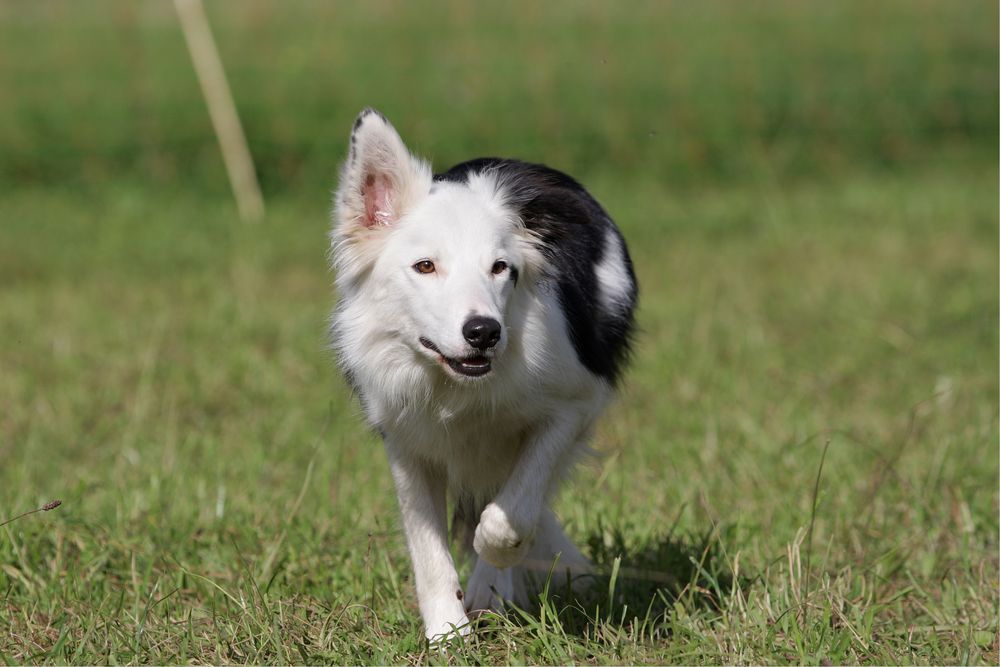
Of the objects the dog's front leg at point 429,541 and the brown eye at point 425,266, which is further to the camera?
the dog's front leg at point 429,541

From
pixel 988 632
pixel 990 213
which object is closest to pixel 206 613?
pixel 988 632

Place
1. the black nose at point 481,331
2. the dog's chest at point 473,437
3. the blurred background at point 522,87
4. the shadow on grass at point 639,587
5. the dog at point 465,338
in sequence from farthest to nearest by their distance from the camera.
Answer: the blurred background at point 522,87 < the shadow on grass at point 639,587 < the dog's chest at point 473,437 < the dog at point 465,338 < the black nose at point 481,331

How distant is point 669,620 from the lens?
3.66 meters

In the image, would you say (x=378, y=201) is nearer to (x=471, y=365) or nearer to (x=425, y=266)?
(x=425, y=266)

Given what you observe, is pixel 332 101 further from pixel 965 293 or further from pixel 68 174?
pixel 965 293

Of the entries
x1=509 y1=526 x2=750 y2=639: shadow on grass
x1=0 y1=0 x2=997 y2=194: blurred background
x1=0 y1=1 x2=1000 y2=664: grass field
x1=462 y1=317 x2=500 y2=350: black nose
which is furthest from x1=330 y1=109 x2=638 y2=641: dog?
x1=0 y1=0 x2=997 y2=194: blurred background

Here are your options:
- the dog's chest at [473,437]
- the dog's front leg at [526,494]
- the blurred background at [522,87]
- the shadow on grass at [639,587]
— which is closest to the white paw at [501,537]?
the dog's front leg at [526,494]

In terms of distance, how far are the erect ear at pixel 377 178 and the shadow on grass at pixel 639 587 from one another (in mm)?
1165

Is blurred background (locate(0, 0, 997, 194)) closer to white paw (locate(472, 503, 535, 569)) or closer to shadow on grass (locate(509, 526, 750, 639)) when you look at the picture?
shadow on grass (locate(509, 526, 750, 639))

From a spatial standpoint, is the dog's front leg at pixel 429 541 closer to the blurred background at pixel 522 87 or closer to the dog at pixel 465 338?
the dog at pixel 465 338

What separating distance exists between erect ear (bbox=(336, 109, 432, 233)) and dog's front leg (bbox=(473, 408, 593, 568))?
2.53 ft

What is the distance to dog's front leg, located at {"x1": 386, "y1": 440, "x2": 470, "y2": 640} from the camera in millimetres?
3520

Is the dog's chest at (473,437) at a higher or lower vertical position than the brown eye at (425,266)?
→ lower

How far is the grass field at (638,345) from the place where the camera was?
11.9 feet
